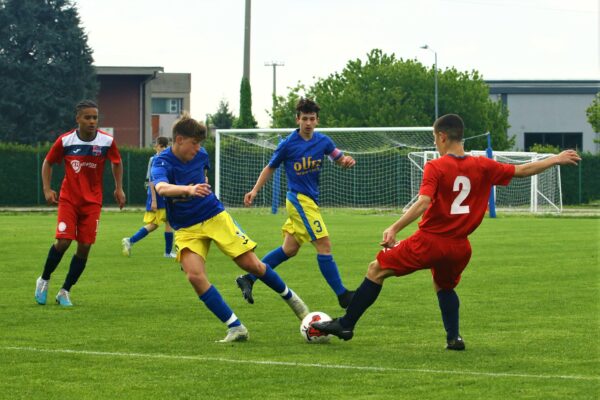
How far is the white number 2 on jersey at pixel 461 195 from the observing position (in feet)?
27.2

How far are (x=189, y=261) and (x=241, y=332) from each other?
2.33 ft

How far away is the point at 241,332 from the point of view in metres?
8.98

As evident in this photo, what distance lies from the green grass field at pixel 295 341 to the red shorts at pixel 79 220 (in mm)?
719

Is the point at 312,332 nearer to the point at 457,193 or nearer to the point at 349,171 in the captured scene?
the point at 457,193

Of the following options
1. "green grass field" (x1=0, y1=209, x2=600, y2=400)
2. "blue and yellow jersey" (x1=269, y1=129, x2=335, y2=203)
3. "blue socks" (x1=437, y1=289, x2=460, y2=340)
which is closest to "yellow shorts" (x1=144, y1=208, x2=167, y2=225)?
"green grass field" (x1=0, y1=209, x2=600, y2=400)

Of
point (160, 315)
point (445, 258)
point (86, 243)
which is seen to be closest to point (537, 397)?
point (445, 258)

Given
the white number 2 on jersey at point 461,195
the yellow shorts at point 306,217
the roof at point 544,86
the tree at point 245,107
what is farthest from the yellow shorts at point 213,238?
the roof at point 544,86

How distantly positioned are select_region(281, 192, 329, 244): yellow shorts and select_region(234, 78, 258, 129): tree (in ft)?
126

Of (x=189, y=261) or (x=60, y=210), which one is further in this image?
(x=60, y=210)

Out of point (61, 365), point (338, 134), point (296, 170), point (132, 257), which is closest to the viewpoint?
point (61, 365)

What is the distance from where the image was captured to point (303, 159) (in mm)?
11672

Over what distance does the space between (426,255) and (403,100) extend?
65874mm

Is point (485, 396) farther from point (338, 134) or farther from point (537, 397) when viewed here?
Answer: point (338, 134)

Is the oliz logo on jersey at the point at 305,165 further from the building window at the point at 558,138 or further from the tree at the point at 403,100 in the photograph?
the building window at the point at 558,138
